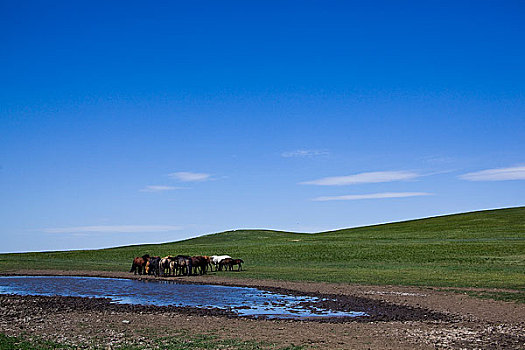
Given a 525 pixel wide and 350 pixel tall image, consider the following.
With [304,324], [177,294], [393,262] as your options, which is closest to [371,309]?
[304,324]

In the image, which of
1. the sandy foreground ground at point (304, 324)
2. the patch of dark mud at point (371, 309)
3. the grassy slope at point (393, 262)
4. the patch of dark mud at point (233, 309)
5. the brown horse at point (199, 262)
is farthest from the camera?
the brown horse at point (199, 262)

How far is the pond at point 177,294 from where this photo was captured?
23.8 metres

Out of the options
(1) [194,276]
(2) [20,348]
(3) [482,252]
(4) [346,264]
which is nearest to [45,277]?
(1) [194,276]

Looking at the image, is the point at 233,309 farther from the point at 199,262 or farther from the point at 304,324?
the point at 199,262

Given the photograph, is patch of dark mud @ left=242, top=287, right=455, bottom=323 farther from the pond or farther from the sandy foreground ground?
the pond

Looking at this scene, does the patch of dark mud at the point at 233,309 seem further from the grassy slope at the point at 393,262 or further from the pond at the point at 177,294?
the grassy slope at the point at 393,262

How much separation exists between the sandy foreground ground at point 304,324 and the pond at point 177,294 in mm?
2064

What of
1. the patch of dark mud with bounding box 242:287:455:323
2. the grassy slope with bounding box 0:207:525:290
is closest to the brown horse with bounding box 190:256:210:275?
the grassy slope with bounding box 0:207:525:290

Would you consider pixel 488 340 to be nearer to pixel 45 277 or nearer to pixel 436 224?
pixel 45 277

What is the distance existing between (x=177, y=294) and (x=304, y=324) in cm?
1258

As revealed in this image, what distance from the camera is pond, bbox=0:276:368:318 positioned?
23.8 m

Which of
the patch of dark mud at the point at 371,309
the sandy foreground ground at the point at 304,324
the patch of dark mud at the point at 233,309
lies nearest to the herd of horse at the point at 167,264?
the patch of dark mud at the point at 233,309

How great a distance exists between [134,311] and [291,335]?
337 inches

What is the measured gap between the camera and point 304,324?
782 inches
